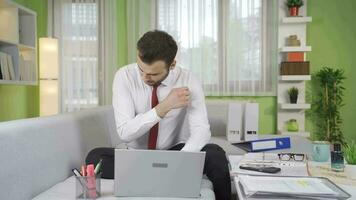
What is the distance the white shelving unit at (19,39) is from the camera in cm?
328

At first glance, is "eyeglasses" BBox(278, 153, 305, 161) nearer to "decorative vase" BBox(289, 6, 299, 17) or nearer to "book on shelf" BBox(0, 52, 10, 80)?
"book on shelf" BBox(0, 52, 10, 80)

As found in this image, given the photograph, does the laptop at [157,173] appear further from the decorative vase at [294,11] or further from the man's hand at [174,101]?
the decorative vase at [294,11]

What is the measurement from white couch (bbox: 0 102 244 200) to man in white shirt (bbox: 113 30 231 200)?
0.19 metres

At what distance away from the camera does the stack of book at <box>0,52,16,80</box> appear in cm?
312

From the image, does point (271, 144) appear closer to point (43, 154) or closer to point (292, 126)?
point (43, 154)

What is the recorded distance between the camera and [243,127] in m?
3.19

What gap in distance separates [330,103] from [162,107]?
2898 millimetres

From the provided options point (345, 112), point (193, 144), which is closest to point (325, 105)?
point (345, 112)

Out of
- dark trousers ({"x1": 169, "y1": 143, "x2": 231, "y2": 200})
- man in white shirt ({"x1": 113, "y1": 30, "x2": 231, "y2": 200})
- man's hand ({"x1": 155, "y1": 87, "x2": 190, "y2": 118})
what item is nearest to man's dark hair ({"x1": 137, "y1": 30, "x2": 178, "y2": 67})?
man in white shirt ({"x1": 113, "y1": 30, "x2": 231, "y2": 200})

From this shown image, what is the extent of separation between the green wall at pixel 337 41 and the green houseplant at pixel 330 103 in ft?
0.32

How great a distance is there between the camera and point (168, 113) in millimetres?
2078

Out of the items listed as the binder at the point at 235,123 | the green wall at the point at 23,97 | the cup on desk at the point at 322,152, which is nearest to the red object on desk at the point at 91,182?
the cup on desk at the point at 322,152

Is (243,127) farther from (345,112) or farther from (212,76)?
(345,112)

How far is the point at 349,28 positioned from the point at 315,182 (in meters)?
3.50
